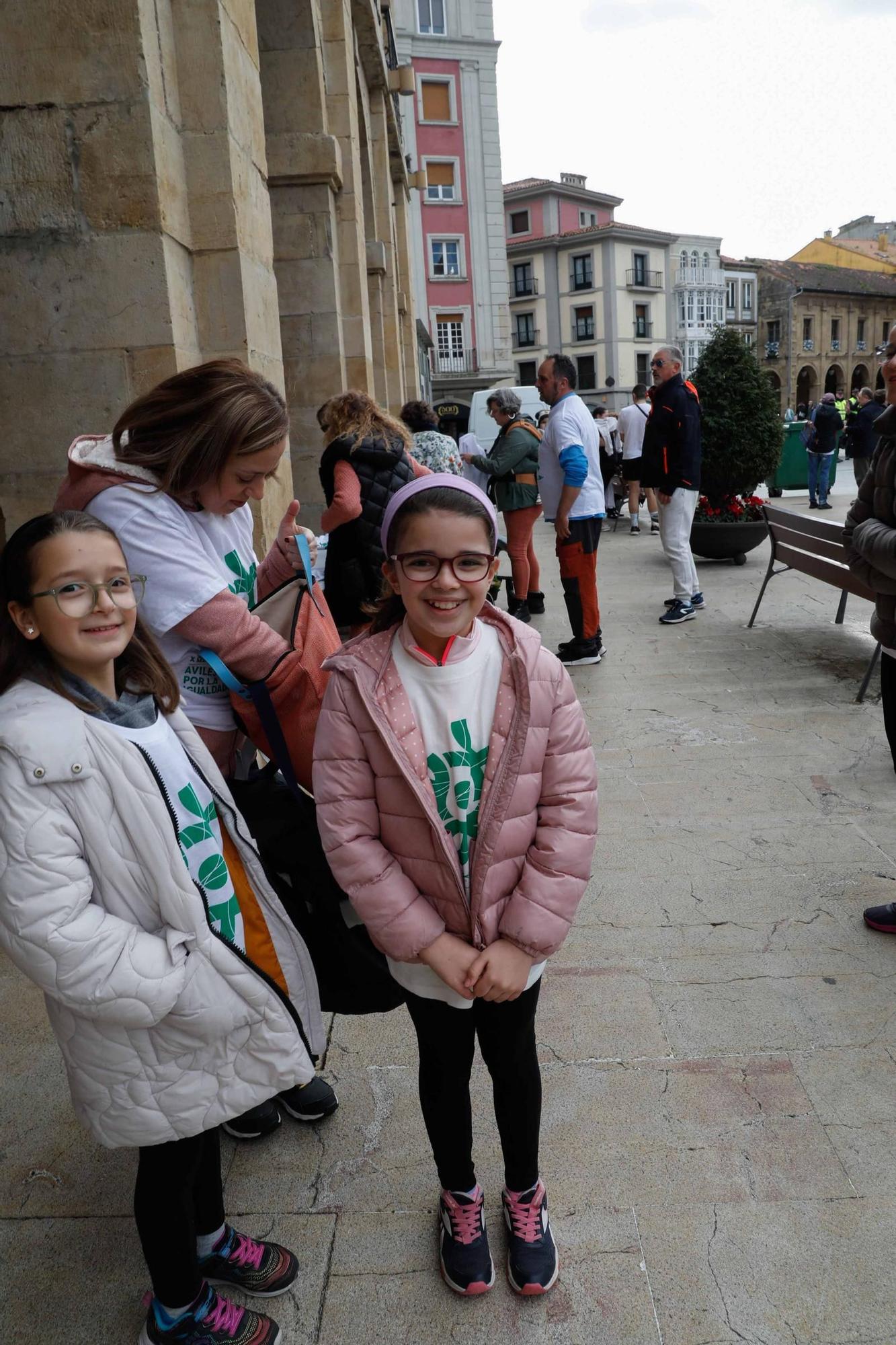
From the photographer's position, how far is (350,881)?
199 centimetres

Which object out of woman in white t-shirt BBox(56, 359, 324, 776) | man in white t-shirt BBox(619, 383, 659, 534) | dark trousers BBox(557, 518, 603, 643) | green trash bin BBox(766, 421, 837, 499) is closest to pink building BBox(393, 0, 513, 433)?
green trash bin BBox(766, 421, 837, 499)

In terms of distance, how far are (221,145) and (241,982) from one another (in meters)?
3.38

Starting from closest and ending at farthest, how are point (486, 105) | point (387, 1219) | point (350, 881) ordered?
point (350, 881) → point (387, 1219) → point (486, 105)

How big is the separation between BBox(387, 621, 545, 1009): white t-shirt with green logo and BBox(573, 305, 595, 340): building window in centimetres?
6475

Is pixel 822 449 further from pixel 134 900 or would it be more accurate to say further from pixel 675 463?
pixel 134 900

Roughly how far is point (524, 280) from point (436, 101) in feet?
77.1

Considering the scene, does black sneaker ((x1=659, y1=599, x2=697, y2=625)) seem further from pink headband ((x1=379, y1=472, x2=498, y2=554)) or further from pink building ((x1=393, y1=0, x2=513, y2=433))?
→ pink building ((x1=393, y1=0, x2=513, y2=433))

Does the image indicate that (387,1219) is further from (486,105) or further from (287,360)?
(486,105)

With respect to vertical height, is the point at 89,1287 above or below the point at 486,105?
below

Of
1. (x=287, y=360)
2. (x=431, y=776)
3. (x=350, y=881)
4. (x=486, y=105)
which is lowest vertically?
(x=350, y=881)

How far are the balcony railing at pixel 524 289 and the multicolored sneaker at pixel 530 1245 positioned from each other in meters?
66.3

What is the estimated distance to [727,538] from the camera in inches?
421

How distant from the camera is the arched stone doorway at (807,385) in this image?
250 ft

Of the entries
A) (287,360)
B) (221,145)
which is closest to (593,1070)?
(221,145)
